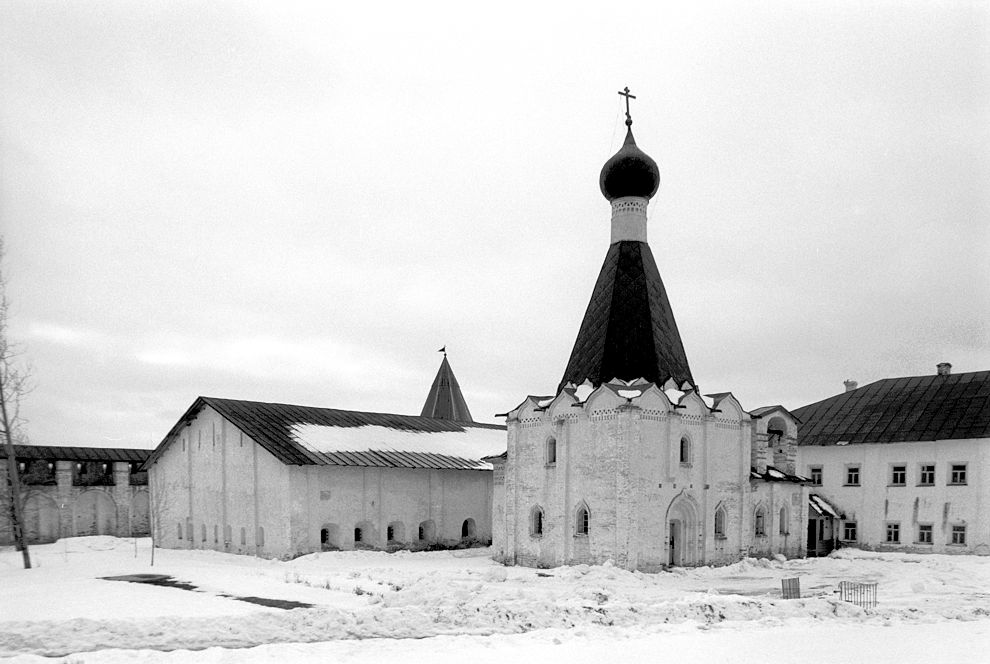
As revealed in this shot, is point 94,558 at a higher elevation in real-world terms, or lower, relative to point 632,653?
lower

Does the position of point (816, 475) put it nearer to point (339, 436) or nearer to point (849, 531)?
point (849, 531)

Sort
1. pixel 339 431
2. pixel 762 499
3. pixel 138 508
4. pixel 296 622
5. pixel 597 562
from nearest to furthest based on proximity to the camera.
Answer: pixel 296 622
pixel 597 562
pixel 762 499
pixel 339 431
pixel 138 508

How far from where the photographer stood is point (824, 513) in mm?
31422

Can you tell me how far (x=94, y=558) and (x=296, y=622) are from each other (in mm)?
15104

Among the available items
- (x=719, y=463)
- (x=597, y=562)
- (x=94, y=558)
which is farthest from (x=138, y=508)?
(x=719, y=463)

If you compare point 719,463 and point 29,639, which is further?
point 719,463

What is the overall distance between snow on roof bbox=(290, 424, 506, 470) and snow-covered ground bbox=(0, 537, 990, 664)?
6800mm

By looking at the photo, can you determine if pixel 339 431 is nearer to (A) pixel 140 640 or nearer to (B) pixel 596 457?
(B) pixel 596 457

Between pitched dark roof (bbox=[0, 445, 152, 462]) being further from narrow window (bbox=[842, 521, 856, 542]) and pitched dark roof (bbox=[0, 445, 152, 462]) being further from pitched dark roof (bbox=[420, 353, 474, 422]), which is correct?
narrow window (bbox=[842, 521, 856, 542])

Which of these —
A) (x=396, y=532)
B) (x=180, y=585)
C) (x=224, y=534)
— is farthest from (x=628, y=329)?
(x=224, y=534)

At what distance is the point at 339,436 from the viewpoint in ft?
A: 98.6

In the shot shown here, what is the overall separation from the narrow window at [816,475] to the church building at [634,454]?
19.1 feet

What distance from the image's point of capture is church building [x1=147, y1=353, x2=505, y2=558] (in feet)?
89.6

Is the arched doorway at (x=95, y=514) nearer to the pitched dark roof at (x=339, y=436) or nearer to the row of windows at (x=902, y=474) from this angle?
the pitched dark roof at (x=339, y=436)
